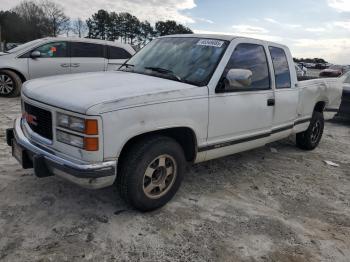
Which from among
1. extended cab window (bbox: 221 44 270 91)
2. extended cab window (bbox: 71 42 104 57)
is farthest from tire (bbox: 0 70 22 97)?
extended cab window (bbox: 221 44 270 91)

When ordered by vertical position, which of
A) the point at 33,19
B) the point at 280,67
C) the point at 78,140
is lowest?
the point at 78,140

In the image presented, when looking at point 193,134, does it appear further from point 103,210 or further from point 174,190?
point 103,210

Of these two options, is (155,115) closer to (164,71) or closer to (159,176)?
(159,176)

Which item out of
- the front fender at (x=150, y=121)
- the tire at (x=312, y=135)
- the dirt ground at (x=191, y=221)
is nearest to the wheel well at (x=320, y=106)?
the tire at (x=312, y=135)

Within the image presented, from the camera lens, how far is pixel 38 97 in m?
3.57

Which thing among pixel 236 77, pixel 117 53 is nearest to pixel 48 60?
pixel 117 53

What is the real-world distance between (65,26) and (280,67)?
58329 mm

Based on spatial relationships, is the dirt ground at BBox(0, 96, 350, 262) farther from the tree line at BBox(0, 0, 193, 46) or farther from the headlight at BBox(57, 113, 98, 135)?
the tree line at BBox(0, 0, 193, 46)

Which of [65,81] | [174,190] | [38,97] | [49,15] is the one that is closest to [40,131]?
[38,97]

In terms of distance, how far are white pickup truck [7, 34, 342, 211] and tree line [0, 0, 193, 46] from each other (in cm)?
4401

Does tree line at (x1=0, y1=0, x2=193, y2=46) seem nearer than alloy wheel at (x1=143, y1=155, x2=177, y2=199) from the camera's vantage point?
No

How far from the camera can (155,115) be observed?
348cm

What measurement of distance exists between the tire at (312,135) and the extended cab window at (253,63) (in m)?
1.97

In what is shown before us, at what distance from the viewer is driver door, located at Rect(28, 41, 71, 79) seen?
32.1ft
